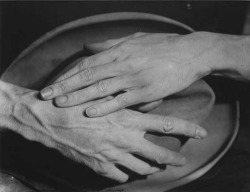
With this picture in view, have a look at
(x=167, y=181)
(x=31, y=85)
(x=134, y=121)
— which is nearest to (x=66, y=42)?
(x=31, y=85)

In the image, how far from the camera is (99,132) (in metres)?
0.50

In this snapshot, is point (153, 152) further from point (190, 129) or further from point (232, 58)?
point (232, 58)

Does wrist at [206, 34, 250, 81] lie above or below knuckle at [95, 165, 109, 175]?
above

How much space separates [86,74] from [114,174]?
17cm

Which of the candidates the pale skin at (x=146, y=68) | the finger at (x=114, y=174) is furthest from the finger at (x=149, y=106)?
the finger at (x=114, y=174)

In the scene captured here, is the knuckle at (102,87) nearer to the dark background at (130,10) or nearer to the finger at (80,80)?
the finger at (80,80)

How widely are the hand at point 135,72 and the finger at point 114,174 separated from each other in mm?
91

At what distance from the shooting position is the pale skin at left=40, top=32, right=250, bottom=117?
1.65 ft

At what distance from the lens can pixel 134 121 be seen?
0.51 metres

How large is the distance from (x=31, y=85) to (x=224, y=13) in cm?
41

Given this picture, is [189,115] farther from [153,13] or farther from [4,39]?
[4,39]

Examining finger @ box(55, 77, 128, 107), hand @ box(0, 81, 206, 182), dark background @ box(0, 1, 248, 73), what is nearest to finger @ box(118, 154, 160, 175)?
hand @ box(0, 81, 206, 182)

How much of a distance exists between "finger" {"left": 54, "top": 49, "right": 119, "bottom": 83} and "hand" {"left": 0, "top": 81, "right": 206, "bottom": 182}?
0.06 metres

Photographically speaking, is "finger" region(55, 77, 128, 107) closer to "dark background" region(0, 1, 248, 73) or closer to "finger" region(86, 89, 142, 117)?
"finger" region(86, 89, 142, 117)
